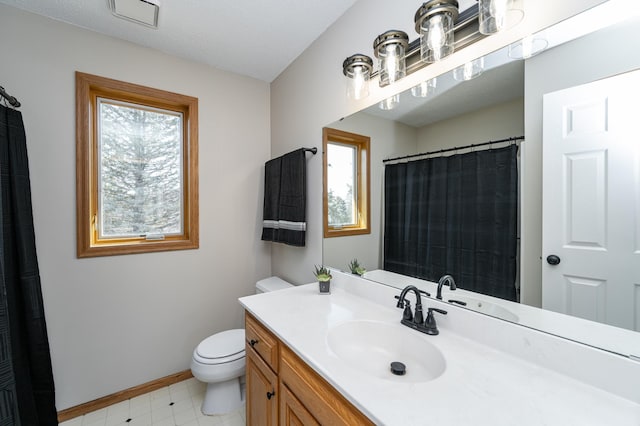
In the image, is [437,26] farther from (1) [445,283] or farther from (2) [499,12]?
(1) [445,283]

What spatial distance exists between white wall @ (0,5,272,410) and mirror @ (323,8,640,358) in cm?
146

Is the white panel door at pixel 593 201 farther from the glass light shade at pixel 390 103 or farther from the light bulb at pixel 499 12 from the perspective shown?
the glass light shade at pixel 390 103

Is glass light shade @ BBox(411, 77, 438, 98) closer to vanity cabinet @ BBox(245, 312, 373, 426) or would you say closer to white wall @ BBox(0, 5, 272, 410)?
vanity cabinet @ BBox(245, 312, 373, 426)

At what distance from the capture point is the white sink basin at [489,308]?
870mm

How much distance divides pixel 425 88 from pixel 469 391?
3.64 feet

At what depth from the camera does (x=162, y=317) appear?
1912 millimetres

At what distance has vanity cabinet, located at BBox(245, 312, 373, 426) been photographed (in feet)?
2.43

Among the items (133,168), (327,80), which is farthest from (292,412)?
(133,168)

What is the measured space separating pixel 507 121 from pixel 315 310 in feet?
3.54

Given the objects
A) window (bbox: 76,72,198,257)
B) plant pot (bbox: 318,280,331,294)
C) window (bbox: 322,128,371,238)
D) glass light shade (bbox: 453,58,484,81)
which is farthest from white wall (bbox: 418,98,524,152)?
window (bbox: 76,72,198,257)

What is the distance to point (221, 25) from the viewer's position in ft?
5.36

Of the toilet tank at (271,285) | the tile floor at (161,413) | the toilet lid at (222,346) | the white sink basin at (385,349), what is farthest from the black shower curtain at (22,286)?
the white sink basin at (385,349)

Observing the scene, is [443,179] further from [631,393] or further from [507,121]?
[631,393]

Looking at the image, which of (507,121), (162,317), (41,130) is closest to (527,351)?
(507,121)
